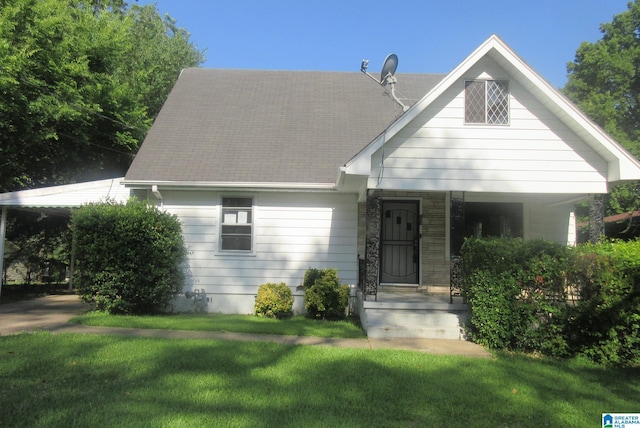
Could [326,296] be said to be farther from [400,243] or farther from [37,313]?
[37,313]

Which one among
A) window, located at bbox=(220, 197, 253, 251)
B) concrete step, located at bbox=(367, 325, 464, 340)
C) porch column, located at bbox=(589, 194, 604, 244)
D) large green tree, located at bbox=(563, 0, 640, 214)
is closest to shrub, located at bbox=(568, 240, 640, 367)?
porch column, located at bbox=(589, 194, 604, 244)

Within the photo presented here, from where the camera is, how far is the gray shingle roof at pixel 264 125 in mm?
11969

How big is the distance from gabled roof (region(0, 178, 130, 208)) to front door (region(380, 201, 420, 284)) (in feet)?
22.9

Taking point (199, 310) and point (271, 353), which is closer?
point (271, 353)

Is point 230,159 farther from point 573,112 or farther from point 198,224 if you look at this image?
point 573,112

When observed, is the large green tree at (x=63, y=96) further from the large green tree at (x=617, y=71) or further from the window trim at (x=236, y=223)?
the large green tree at (x=617, y=71)

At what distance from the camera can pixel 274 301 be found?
10.9 metres

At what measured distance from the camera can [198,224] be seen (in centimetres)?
1188

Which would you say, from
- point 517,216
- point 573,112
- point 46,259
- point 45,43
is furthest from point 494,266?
point 46,259

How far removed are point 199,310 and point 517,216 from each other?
8.45m

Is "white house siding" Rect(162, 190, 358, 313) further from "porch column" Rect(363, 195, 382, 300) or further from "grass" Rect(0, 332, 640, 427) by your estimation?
"grass" Rect(0, 332, 640, 427)

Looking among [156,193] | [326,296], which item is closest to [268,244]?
[326,296]

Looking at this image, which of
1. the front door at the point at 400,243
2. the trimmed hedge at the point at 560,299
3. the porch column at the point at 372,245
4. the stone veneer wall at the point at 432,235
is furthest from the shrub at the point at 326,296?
the trimmed hedge at the point at 560,299

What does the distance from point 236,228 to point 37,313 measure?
499 cm
